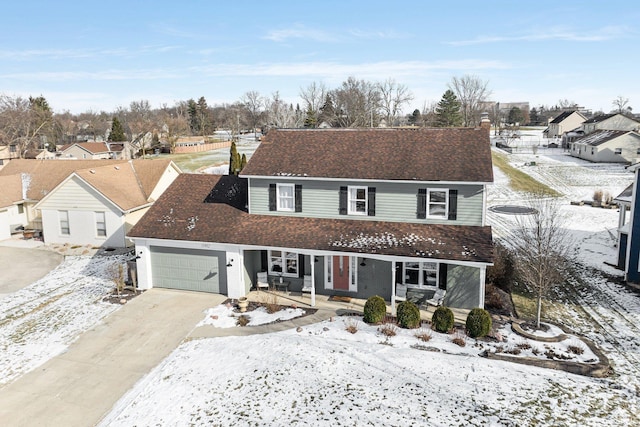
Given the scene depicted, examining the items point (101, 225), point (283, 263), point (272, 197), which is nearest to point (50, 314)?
point (283, 263)

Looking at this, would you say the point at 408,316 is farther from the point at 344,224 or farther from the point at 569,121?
the point at 569,121

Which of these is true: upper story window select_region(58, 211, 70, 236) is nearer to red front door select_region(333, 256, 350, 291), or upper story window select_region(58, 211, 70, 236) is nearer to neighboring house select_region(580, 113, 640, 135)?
red front door select_region(333, 256, 350, 291)

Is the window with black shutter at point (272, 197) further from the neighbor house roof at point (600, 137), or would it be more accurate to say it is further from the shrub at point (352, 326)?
the neighbor house roof at point (600, 137)

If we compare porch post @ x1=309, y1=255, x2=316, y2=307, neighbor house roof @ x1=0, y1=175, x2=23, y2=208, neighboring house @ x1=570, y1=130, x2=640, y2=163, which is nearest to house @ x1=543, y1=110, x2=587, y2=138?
neighboring house @ x1=570, y1=130, x2=640, y2=163

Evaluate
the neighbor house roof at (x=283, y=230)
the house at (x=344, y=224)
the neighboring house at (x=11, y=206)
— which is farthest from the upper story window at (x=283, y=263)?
the neighboring house at (x=11, y=206)

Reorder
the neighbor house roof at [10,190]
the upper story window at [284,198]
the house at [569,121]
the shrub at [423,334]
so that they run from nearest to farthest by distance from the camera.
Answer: the shrub at [423,334], the upper story window at [284,198], the neighbor house roof at [10,190], the house at [569,121]

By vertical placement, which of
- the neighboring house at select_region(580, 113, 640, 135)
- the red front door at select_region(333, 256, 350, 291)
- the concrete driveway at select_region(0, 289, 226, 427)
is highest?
the neighboring house at select_region(580, 113, 640, 135)
